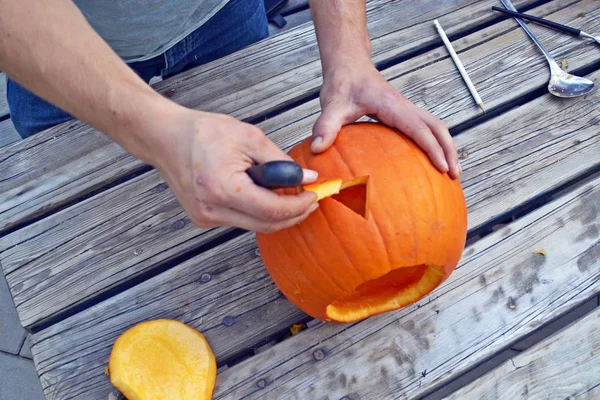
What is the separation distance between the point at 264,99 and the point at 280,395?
827 millimetres

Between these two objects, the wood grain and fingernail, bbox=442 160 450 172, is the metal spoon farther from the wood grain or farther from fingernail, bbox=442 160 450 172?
the wood grain

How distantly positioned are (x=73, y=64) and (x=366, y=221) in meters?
0.55

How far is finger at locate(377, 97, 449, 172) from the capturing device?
916 millimetres

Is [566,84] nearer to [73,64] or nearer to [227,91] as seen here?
[227,91]

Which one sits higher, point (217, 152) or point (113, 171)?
point (217, 152)

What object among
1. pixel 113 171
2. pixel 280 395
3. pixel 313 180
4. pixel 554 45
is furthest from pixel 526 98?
pixel 113 171

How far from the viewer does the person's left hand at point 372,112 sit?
36.2 inches

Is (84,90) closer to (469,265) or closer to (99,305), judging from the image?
(99,305)

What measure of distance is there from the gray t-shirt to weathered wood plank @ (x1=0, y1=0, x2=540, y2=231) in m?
0.16

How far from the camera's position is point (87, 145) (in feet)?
4.57

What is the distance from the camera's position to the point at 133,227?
50.3 inches

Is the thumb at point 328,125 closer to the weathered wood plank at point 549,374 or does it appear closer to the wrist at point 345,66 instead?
the wrist at point 345,66

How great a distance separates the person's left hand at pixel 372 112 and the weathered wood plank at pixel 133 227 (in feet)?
1.22

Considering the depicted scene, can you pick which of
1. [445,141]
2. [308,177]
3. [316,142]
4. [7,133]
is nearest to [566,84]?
[445,141]
